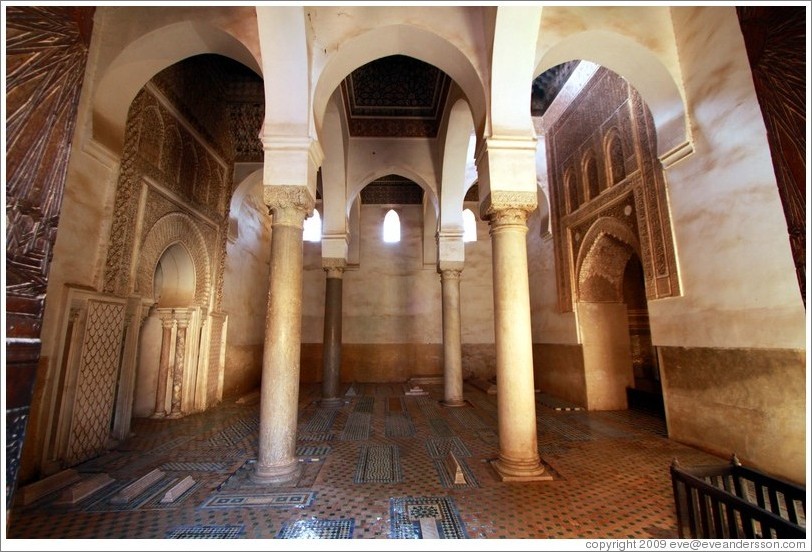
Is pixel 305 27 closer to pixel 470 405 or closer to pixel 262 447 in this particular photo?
pixel 262 447

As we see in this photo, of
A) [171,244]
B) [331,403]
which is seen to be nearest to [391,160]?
[171,244]

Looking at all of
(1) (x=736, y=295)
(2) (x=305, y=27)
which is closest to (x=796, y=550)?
(1) (x=736, y=295)

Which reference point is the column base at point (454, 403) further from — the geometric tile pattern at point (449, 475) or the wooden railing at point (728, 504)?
the wooden railing at point (728, 504)

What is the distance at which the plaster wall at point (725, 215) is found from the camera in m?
3.64

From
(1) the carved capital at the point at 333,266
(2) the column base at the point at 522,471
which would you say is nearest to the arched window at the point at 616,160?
(2) the column base at the point at 522,471

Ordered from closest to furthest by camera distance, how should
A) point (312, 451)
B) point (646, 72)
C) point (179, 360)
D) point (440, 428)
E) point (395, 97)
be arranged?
point (312, 451), point (646, 72), point (440, 428), point (179, 360), point (395, 97)

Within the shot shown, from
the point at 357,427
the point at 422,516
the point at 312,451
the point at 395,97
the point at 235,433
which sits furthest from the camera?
the point at 395,97

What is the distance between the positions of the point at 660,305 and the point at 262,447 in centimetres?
518

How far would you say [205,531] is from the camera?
2652mm

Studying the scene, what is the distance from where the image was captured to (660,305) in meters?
5.09

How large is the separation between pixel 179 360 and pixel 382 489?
484 cm

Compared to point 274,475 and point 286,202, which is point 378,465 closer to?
point 274,475

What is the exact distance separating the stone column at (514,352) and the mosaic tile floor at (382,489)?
8.6 inches

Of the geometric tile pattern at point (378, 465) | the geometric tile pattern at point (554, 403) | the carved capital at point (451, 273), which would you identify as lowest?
the geometric tile pattern at point (378, 465)
